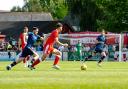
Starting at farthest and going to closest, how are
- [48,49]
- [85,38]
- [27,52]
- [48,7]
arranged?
[48,7] → [85,38] → [48,49] → [27,52]

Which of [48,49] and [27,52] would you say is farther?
[48,49]

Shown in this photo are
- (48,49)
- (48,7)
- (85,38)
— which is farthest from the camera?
(48,7)

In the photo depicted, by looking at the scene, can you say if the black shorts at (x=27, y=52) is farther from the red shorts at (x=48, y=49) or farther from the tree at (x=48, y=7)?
the tree at (x=48, y=7)

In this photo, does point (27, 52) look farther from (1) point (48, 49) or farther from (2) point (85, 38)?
(2) point (85, 38)

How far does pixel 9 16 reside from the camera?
4508 inches

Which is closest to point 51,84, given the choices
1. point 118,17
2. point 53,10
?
point 118,17

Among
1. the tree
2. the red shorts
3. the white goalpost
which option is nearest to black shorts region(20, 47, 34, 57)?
the red shorts

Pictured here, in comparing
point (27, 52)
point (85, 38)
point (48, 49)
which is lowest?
point (85, 38)

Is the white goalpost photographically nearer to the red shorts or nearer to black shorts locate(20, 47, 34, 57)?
the red shorts

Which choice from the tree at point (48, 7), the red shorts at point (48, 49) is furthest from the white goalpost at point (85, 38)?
the tree at point (48, 7)

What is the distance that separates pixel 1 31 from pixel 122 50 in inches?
1738

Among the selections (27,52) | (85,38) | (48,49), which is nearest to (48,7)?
(85,38)

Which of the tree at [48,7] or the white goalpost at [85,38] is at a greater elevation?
the tree at [48,7]

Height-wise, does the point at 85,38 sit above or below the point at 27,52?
below
